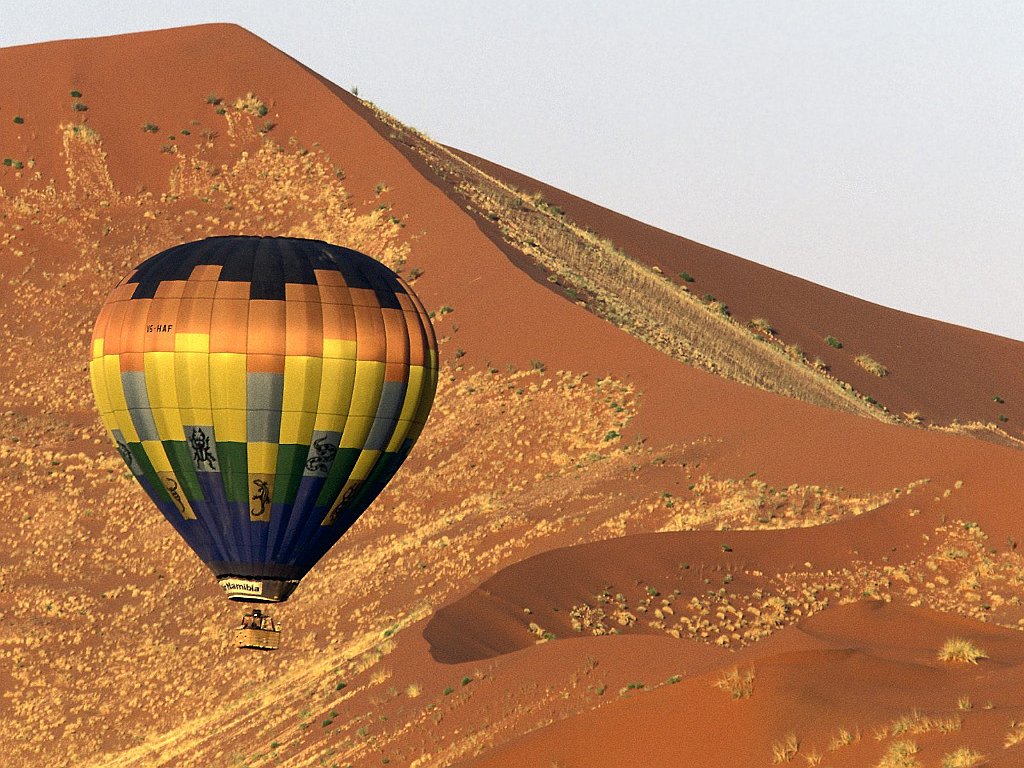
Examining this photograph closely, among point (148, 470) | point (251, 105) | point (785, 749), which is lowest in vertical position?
point (148, 470)

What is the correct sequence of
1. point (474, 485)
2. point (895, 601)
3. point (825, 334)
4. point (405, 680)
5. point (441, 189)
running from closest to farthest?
point (405, 680) → point (895, 601) → point (474, 485) → point (441, 189) → point (825, 334)

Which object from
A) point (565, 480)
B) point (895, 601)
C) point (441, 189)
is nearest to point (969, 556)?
point (895, 601)

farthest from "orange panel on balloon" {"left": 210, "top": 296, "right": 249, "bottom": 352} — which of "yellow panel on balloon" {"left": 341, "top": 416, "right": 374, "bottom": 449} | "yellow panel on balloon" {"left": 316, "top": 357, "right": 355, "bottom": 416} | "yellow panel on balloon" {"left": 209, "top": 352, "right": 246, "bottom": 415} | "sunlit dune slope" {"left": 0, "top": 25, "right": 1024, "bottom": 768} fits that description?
"sunlit dune slope" {"left": 0, "top": 25, "right": 1024, "bottom": 768}

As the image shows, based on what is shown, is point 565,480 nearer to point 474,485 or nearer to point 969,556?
point 474,485

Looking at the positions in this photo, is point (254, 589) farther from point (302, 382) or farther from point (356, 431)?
point (302, 382)

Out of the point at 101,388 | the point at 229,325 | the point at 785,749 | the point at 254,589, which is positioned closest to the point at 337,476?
the point at 254,589

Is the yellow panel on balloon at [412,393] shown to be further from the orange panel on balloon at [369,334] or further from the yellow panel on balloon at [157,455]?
the yellow panel on balloon at [157,455]
